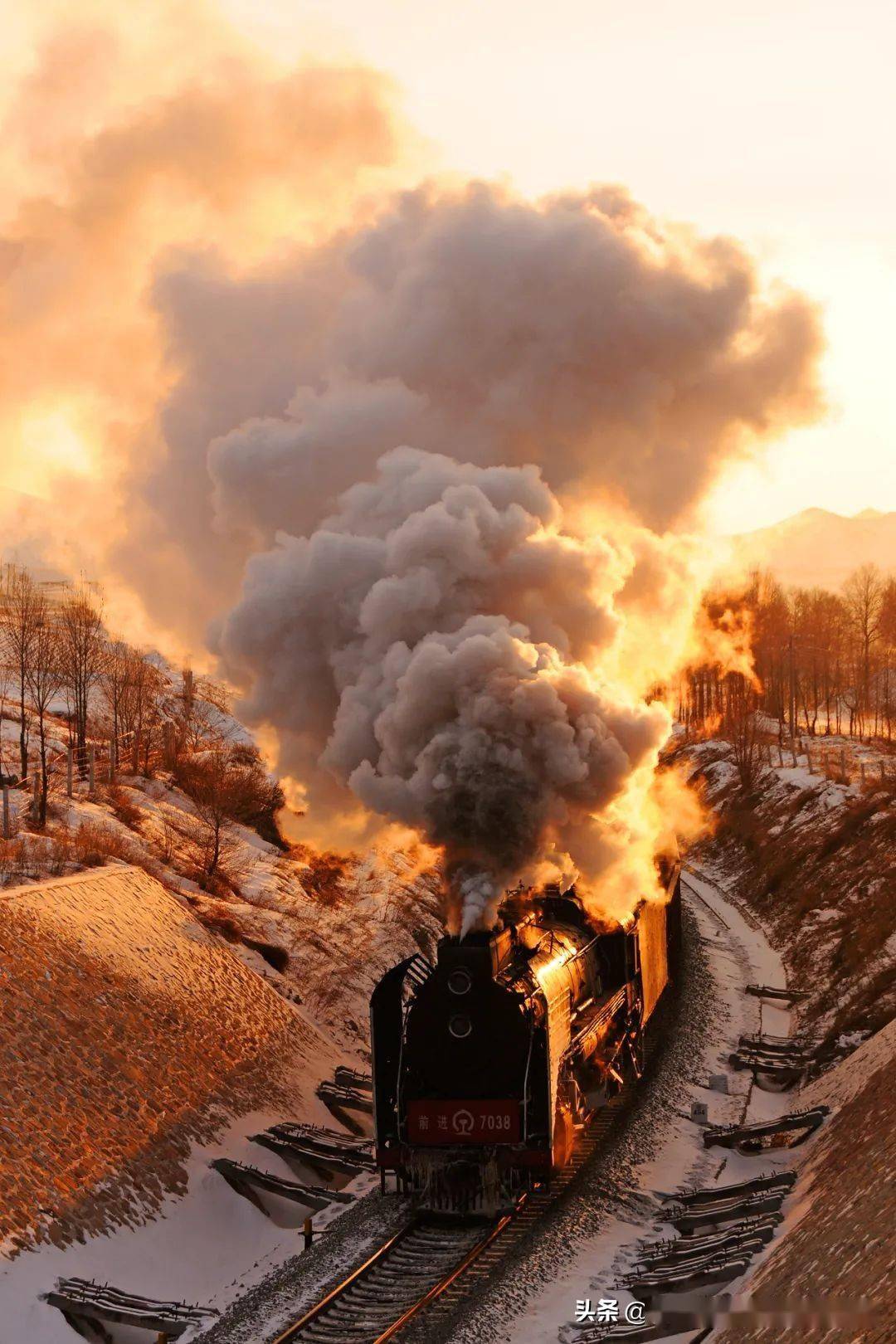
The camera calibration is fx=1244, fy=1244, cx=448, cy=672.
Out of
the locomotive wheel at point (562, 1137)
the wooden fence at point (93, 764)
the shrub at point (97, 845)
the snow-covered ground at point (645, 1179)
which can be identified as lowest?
the snow-covered ground at point (645, 1179)

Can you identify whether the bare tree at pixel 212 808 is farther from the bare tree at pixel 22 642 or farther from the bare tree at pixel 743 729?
the bare tree at pixel 743 729

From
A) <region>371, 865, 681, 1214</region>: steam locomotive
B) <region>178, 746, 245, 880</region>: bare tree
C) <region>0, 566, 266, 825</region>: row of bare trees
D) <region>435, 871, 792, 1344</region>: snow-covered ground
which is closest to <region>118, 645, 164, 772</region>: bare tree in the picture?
<region>0, 566, 266, 825</region>: row of bare trees

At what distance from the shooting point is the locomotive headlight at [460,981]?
14.8m

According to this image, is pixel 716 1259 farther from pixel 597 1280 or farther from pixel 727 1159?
pixel 727 1159

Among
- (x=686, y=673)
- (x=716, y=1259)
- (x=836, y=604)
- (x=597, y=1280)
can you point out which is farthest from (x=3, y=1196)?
(x=836, y=604)

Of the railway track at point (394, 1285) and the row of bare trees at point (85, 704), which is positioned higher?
the row of bare trees at point (85, 704)

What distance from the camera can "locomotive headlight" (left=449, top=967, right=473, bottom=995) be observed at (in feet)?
48.6

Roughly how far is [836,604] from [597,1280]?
3415 inches

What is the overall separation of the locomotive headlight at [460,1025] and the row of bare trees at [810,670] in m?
52.1

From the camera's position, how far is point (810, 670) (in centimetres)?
8631

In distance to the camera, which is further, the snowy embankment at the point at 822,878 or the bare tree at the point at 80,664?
the bare tree at the point at 80,664

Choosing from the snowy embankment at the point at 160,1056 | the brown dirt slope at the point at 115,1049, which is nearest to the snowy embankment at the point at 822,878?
the snowy embankment at the point at 160,1056

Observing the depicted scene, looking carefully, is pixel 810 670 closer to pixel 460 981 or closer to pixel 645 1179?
pixel 645 1179

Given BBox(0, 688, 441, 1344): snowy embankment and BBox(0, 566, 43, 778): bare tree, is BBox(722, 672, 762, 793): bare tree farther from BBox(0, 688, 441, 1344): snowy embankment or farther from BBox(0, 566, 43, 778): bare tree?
BBox(0, 566, 43, 778): bare tree
